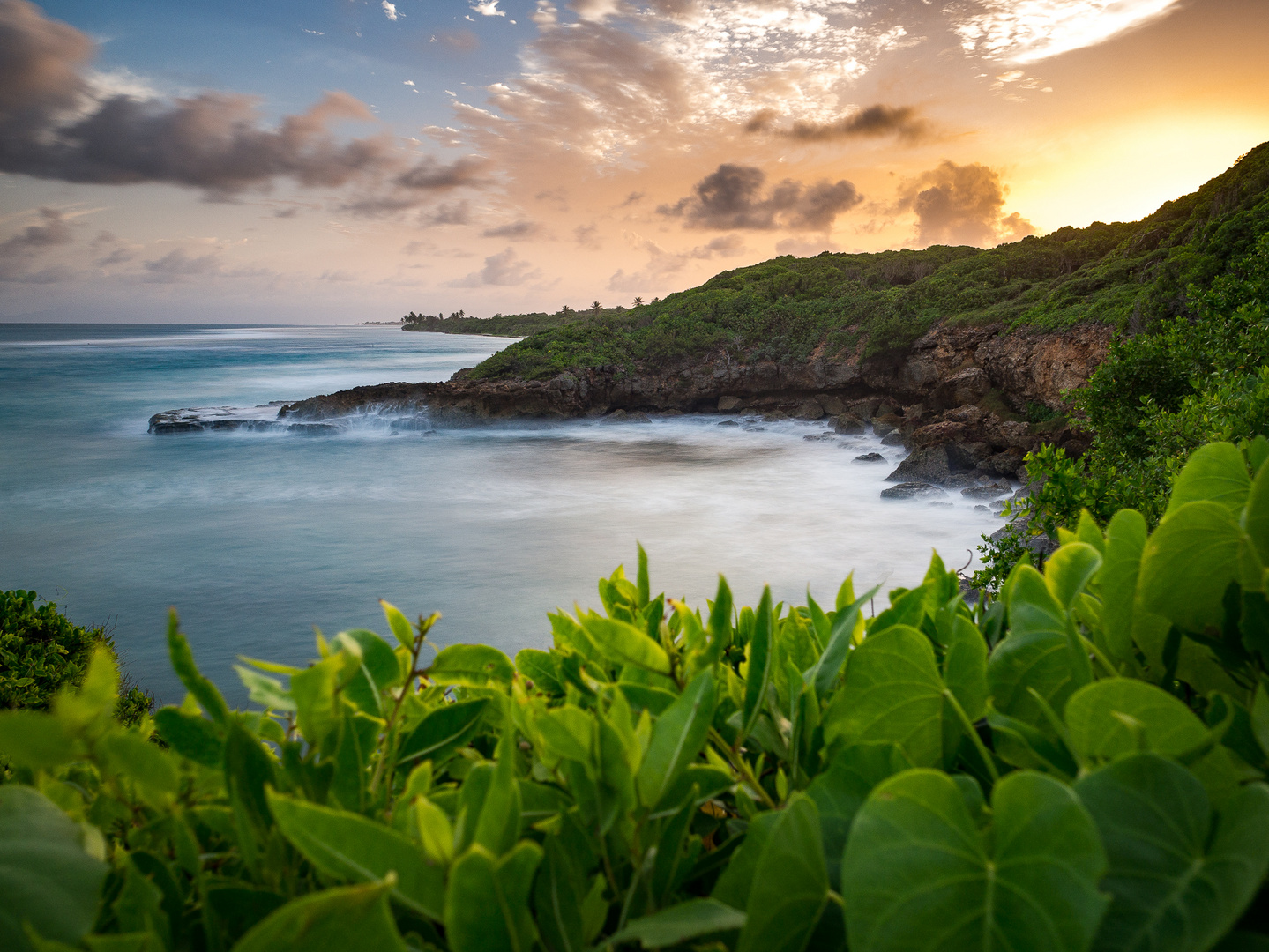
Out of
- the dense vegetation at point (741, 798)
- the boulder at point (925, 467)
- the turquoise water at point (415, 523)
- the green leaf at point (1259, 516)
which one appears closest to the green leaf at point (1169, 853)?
the dense vegetation at point (741, 798)

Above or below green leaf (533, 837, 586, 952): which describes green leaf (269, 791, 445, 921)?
above

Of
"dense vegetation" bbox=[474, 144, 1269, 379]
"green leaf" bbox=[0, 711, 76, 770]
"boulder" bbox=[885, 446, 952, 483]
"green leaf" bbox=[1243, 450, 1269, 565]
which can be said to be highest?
"dense vegetation" bbox=[474, 144, 1269, 379]

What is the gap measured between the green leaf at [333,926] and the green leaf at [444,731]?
302mm

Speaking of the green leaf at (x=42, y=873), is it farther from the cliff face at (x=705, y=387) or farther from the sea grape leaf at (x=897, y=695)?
the cliff face at (x=705, y=387)

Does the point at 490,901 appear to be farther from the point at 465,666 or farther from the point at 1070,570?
the point at 1070,570

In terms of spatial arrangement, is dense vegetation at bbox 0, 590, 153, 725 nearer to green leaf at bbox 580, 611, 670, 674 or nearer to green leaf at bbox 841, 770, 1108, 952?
green leaf at bbox 580, 611, 670, 674

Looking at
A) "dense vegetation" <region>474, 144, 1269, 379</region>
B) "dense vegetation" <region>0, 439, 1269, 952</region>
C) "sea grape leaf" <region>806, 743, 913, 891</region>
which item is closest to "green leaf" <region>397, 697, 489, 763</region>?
"dense vegetation" <region>0, 439, 1269, 952</region>

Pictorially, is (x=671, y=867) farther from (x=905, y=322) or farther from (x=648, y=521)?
(x=905, y=322)

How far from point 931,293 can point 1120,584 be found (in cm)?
2292

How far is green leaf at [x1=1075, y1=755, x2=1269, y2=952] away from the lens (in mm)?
352

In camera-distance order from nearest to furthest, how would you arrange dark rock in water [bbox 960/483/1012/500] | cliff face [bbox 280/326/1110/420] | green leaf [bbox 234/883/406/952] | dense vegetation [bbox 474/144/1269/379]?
1. green leaf [bbox 234/883/406/952]
2. dense vegetation [bbox 474/144/1269/379]
3. dark rock in water [bbox 960/483/1012/500]
4. cliff face [bbox 280/326/1110/420]

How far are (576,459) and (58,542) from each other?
1134 centimetres

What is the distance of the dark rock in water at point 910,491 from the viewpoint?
13023 mm

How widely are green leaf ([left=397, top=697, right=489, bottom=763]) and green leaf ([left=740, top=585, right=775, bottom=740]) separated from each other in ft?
0.88
